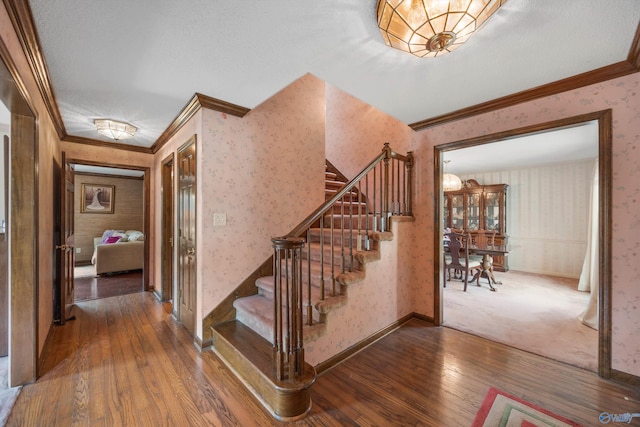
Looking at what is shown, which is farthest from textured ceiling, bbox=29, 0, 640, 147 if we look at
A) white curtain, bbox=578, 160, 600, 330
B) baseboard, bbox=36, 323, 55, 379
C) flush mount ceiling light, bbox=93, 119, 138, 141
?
baseboard, bbox=36, 323, 55, 379

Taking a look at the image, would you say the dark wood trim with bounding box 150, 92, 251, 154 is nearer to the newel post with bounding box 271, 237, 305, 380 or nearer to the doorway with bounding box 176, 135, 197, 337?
the doorway with bounding box 176, 135, 197, 337

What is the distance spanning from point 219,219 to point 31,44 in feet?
A: 5.39

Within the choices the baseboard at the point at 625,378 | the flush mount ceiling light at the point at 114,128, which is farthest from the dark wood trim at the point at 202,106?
the baseboard at the point at 625,378

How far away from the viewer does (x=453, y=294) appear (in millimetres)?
4230

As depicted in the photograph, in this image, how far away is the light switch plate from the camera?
2.49m

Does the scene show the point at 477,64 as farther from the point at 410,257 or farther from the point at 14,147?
the point at 14,147

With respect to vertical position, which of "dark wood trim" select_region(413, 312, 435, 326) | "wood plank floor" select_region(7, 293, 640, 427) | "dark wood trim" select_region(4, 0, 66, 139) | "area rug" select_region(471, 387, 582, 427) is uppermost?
"dark wood trim" select_region(4, 0, 66, 139)

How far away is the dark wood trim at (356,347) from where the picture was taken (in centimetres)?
218

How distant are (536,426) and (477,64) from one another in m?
2.41

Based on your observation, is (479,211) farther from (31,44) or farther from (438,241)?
(31,44)

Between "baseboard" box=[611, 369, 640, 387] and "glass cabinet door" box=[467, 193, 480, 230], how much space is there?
482 cm

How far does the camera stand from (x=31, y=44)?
167 centimetres

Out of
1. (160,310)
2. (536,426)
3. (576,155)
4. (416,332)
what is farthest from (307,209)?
(576,155)

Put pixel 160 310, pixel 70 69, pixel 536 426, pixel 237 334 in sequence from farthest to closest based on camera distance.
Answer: pixel 160 310, pixel 237 334, pixel 70 69, pixel 536 426
